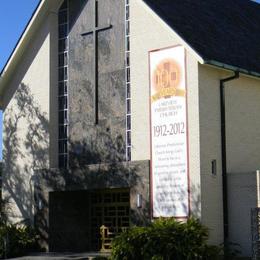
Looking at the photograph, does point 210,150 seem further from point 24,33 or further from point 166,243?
point 24,33

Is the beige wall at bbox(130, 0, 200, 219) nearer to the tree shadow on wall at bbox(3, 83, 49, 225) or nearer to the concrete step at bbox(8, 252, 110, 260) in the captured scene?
the concrete step at bbox(8, 252, 110, 260)

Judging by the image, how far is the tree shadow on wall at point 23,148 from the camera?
29.5 m

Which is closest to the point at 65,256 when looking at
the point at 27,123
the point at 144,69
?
the point at 27,123

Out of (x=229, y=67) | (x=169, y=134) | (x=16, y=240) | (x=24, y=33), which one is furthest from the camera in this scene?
(x=24, y=33)

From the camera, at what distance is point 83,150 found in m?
28.3

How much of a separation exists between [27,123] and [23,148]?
A: 1.01 m

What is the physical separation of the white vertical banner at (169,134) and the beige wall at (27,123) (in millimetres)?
5471

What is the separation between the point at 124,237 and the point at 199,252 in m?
2.33

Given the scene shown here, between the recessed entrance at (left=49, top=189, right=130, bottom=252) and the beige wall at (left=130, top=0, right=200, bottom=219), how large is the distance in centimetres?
283

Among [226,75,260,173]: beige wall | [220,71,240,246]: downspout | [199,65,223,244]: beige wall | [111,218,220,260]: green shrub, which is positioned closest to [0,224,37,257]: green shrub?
[111,218,220,260]: green shrub

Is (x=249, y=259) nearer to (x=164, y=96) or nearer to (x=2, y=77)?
(x=164, y=96)

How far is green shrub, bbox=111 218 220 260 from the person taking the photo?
22375mm

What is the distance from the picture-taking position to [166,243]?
2245 cm

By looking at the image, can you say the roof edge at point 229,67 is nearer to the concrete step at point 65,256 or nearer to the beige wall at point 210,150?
the beige wall at point 210,150
